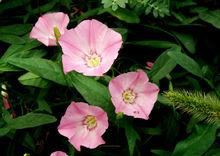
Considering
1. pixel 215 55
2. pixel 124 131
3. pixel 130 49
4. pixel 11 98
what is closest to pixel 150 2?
pixel 130 49

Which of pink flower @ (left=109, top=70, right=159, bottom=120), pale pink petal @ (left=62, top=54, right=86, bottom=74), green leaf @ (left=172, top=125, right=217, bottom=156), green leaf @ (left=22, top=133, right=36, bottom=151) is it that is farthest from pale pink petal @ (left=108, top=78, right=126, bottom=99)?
green leaf @ (left=22, top=133, right=36, bottom=151)

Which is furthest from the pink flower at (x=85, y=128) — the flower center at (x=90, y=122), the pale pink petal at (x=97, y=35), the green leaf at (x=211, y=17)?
the green leaf at (x=211, y=17)

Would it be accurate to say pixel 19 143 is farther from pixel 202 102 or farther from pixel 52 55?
pixel 202 102

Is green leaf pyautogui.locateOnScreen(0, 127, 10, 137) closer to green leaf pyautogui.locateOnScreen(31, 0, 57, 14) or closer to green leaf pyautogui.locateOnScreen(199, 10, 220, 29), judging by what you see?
green leaf pyautogui.locateOnScreen(31, 0, 57, 14)

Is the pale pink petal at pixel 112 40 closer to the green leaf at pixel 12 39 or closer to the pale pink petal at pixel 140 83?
the pale pink petal at pixel 140 83

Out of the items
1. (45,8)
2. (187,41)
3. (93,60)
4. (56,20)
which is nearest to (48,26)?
(56,20)

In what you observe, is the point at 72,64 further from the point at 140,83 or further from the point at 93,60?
the point at 140,83
